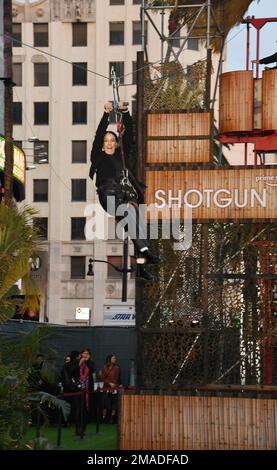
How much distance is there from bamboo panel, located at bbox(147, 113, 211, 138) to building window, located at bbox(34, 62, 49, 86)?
176ft

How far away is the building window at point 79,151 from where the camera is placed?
7312cm

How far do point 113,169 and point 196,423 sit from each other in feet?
14.5

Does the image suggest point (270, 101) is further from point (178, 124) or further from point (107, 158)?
point (107, 158)

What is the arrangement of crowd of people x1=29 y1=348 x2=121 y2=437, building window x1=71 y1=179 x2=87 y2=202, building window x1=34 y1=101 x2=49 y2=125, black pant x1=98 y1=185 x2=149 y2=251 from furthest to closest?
building window x1=34 y1=101 x2=49 y2=125 → building window x1=71 y1=179 x2=87 y2=202 → crowd of people x1=29 y1=348 x2=121 y2=437 → black pant x1=98 y1=185 x2=149 y2=251

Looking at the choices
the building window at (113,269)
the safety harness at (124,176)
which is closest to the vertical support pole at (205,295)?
the safety harness at (124,176)

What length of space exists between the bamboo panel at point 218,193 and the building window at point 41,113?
174 ft

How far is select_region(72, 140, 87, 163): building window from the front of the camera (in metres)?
73.1

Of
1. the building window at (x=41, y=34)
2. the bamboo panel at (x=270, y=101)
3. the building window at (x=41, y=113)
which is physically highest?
the building window at (x=41, y=34)

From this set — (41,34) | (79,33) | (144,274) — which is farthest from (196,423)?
(41,34)

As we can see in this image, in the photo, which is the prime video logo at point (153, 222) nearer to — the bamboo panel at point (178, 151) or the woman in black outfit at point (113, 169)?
the woman in black outfit at point (113, 169)

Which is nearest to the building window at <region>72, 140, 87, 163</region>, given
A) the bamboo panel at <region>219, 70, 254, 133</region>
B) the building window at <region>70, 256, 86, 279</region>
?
the building window at <region>70, 256, 86, 279</region>

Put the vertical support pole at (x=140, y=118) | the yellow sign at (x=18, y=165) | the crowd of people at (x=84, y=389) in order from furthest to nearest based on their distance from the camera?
the yellow sign at (x=18, y=165), the crowd of people at (x=84, y=389), the vertical support pole at (x=140, y=118)

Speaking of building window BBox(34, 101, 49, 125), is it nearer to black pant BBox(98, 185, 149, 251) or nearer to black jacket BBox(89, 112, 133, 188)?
black jacket BBox(89, 112, 133, 188)

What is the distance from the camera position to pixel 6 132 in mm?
26688
